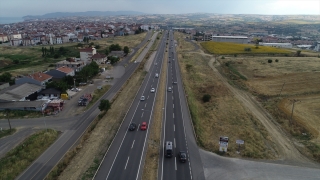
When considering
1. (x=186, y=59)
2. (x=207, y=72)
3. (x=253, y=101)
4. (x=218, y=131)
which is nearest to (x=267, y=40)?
(x=186, y=59)

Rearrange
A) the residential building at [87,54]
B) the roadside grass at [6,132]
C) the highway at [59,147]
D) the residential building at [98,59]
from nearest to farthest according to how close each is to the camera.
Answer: the highway at [59,147] < the roadside grass at [6,132] < the residential building at [98,59] < the residential building at [87,54]

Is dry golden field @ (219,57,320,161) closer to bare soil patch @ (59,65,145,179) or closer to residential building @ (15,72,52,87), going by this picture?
bare soil patch @ (59,65,145,179)

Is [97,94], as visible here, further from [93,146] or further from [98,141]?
[93,146]

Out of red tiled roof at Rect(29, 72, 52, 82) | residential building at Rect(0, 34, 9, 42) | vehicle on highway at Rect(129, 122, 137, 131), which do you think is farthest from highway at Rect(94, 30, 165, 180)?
residential building at Rect(0, 34, 9, 42)

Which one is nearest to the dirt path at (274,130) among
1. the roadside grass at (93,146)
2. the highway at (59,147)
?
the roadside grass at (93,146)

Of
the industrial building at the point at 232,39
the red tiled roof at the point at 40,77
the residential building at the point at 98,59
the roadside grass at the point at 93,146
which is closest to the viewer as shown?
the roadside grass at the point at 93,146

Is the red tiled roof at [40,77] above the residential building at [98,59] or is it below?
below

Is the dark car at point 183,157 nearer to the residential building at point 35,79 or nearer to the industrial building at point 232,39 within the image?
the residential building at point 35,79

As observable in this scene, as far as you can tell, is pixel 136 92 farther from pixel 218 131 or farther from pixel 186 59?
pixel 186 59
